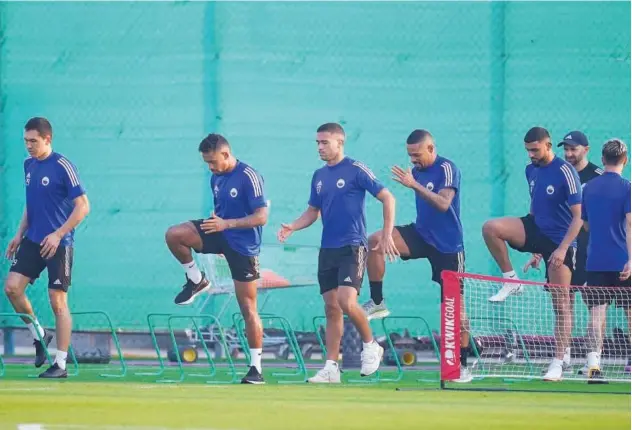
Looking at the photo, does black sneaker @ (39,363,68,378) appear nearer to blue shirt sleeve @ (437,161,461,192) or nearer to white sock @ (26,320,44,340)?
white sock @ (26,320,44,340)

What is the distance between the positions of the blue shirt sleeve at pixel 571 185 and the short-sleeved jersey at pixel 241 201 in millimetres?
2504

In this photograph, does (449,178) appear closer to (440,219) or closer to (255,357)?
(440,219)

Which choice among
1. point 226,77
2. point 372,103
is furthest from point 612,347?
point 226,77

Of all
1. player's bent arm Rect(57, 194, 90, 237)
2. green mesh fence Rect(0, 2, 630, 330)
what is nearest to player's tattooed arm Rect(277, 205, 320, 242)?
player's bent arm Rect(57, 194, 90, 237)

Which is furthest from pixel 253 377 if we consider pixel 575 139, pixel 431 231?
pixel 575 139

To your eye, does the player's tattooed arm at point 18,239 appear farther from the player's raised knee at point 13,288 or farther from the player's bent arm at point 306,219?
the player's bent arm at point 306,219

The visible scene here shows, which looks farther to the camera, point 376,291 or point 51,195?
point 376,291

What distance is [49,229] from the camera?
13094 millimetres

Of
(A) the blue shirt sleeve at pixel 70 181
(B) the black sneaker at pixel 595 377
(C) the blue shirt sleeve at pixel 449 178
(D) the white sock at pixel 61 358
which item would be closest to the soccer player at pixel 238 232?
(A) the blue shirt sleeve at pixel 70 181

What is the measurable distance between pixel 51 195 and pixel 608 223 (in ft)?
A: 14.9

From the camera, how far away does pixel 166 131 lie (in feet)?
57.3

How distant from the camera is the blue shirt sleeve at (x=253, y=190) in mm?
12750

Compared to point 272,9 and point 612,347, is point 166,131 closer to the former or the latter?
point 272,9

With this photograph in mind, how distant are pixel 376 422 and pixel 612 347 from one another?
245 inches
